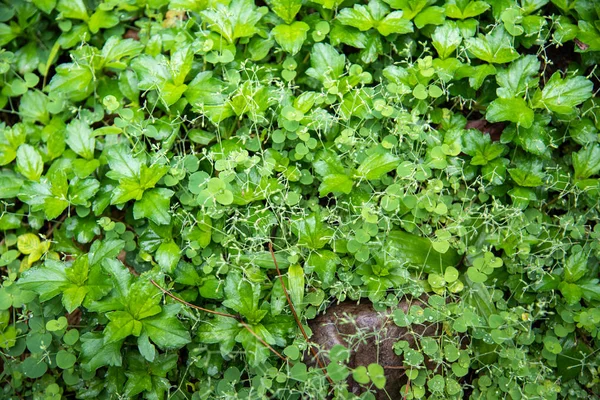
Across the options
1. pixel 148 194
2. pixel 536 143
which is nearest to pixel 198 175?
pixel 148 194

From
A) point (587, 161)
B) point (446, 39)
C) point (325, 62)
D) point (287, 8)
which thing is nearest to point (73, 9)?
point (287, 8)

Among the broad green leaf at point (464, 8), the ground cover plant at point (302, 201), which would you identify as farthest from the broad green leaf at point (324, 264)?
the broad green leaf at point (464, 8)

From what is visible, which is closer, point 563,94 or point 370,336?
point 370,336

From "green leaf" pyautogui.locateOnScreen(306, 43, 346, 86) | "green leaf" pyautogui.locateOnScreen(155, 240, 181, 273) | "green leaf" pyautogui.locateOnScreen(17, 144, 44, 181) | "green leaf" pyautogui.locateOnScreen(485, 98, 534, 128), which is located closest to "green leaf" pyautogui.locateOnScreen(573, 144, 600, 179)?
"green leaf" pyautogui.locateOnScreen(485, 98, 534, 128)

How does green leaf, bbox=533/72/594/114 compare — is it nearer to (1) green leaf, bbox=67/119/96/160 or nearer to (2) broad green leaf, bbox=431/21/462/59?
Result: (2) broad green leaf, bbox=431/21/462/59

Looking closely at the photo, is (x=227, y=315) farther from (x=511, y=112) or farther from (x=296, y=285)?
(x=511, y=112)

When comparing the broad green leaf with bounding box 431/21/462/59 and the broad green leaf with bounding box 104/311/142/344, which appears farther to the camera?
the broad green leaf with bounding box 431/21/462/59
